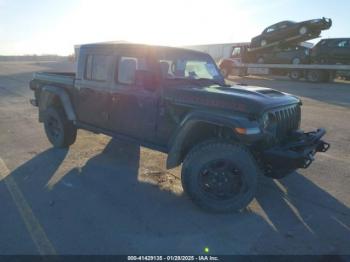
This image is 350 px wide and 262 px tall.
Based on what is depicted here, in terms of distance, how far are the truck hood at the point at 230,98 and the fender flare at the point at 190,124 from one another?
14cm

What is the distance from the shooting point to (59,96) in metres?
6.04

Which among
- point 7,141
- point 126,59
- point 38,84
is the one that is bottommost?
point 7,141

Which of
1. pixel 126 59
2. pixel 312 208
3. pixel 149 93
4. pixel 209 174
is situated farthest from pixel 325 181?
pixel 126 59

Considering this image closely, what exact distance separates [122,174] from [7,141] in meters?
3.02

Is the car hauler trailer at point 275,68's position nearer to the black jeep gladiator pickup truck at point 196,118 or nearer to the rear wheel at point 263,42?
the rear wheel at point 263,42

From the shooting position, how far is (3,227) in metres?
3.55

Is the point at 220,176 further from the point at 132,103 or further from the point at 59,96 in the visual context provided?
the point at 59,96

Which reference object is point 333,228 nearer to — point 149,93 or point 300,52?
point 149,93

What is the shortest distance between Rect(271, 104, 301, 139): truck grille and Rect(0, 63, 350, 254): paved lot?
86 cm

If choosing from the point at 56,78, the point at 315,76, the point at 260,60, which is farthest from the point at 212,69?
the point at 260,60

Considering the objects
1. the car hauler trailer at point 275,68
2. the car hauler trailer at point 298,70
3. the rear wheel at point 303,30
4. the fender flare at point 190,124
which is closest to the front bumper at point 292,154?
the fender flare at point 190,124

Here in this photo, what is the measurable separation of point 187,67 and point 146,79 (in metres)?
0.86

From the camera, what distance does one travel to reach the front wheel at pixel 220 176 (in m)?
3.87

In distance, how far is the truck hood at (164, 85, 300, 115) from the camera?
3.81 meters
